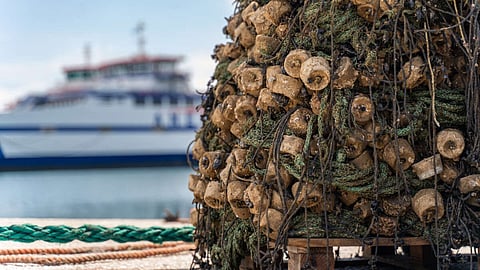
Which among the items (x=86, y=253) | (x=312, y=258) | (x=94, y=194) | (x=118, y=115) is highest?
(x=118, y=115)

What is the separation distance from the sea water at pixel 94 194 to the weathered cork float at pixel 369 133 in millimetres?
10126

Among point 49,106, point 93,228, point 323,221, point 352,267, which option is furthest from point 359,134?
→ point 49,106

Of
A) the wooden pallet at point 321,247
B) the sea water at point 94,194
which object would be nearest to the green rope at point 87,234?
the wooden pallet at point 321,247

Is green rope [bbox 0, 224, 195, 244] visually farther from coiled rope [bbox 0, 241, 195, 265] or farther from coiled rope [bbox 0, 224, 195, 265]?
coiled rope [bbox 0, 241, 195, 265]

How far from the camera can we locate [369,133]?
279 centimetres

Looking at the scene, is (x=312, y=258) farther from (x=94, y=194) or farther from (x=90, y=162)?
(x=90, y=162)

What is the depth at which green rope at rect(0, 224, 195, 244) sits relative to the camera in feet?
14.0

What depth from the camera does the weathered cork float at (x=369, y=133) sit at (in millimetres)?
2779

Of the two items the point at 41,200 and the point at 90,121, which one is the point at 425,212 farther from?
the point at 90,121

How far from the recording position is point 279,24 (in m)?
3.12

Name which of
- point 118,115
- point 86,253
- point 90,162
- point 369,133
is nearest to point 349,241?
point 369,133

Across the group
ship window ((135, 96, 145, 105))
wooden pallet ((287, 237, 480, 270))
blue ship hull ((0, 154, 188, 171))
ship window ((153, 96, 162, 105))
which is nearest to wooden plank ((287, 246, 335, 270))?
wooden pallet ((287, 237, 480, 270))

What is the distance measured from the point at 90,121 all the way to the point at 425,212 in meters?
42.9

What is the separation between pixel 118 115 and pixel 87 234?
40626 mm
